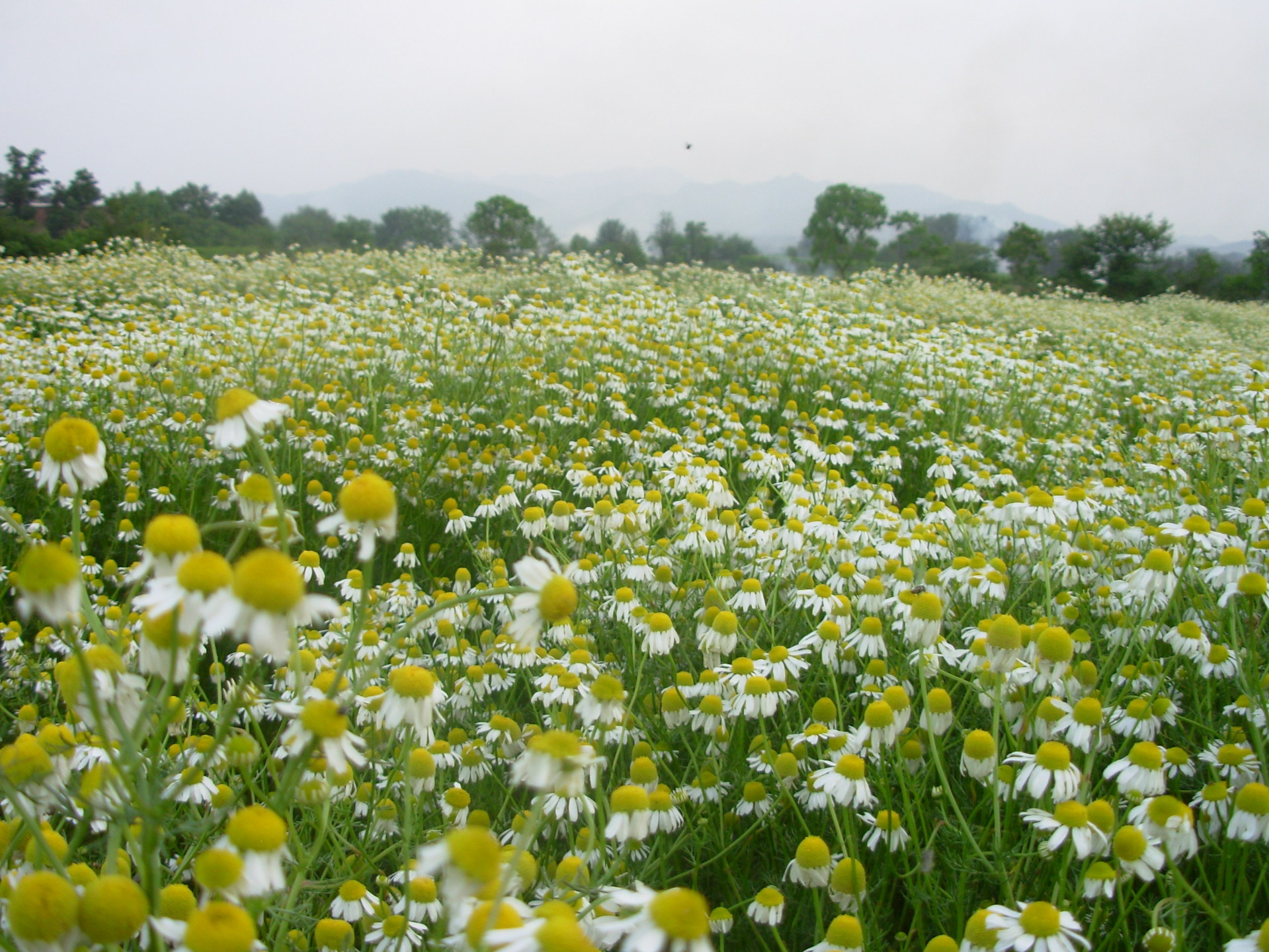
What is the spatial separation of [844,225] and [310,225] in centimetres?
3712

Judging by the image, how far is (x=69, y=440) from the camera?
988mm

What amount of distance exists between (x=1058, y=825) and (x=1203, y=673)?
914mm

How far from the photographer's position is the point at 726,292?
1063 cm

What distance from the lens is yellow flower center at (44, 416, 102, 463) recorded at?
97 cm

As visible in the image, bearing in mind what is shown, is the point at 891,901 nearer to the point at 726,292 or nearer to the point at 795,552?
the point at 795,552

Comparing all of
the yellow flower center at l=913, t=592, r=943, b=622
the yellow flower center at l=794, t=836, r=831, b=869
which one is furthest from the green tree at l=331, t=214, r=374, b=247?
the yellow flower center at l=794, t=836, r=831, b=869

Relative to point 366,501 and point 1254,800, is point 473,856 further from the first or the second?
point 1254,800

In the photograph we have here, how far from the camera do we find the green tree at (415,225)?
56.9 meters

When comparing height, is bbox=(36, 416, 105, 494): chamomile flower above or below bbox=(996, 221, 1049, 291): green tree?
below

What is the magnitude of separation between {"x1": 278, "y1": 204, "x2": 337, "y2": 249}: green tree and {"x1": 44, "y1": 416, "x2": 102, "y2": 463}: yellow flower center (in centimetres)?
3941

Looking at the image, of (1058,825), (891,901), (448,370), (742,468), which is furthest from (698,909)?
(448,370)

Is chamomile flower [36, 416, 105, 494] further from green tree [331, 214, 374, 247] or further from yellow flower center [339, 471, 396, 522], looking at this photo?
green tree [331, 214, 374, 247]

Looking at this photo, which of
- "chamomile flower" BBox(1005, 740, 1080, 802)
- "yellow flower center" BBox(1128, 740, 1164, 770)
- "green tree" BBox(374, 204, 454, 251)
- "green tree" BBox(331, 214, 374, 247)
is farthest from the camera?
"green tree" BBox(374, 204, 454, 251)

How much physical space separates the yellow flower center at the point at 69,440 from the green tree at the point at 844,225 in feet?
169
